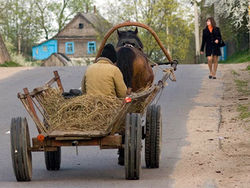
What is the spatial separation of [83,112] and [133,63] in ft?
9.82

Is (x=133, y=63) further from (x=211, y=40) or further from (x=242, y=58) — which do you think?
(x=242, y=58)

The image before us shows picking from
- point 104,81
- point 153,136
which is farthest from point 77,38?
point 153,136

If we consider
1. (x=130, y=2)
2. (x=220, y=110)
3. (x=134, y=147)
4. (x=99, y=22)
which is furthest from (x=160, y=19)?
(x=134, y=147)

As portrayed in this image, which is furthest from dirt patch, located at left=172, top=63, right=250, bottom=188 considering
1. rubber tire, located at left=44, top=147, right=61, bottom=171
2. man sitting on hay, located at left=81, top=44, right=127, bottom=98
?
rubber tire, located at left=44, top=147, right=61, bottom=171

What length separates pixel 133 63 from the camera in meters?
12.2

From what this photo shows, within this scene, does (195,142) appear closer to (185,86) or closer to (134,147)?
(134,147)

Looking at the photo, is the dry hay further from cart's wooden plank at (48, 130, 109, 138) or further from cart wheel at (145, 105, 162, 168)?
cart wheel at (145, 105, 162, 168)

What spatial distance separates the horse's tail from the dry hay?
223cm

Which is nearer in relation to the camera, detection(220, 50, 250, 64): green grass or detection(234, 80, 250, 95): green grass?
detection(234, 80, 250, 95): green grass

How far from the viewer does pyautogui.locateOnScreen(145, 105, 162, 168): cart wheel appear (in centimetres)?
977

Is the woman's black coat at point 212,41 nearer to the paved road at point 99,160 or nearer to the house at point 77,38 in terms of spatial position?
the paved road at point 99,160

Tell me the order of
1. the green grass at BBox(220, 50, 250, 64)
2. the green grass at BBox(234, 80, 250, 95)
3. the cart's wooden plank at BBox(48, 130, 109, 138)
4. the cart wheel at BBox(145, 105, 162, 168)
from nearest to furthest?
the cart's wooden plank at BBox(48, 130, 109, 138), the cart wheel at BBox(145, 105, 162, 168), the green grass at BBox(234, 80, 250, 95), the green grass at BBox(220, 50, 250, 64)

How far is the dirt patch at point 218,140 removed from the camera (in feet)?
30.3

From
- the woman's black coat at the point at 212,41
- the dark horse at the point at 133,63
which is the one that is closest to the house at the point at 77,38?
the woman's black coat at the point at 212,41
